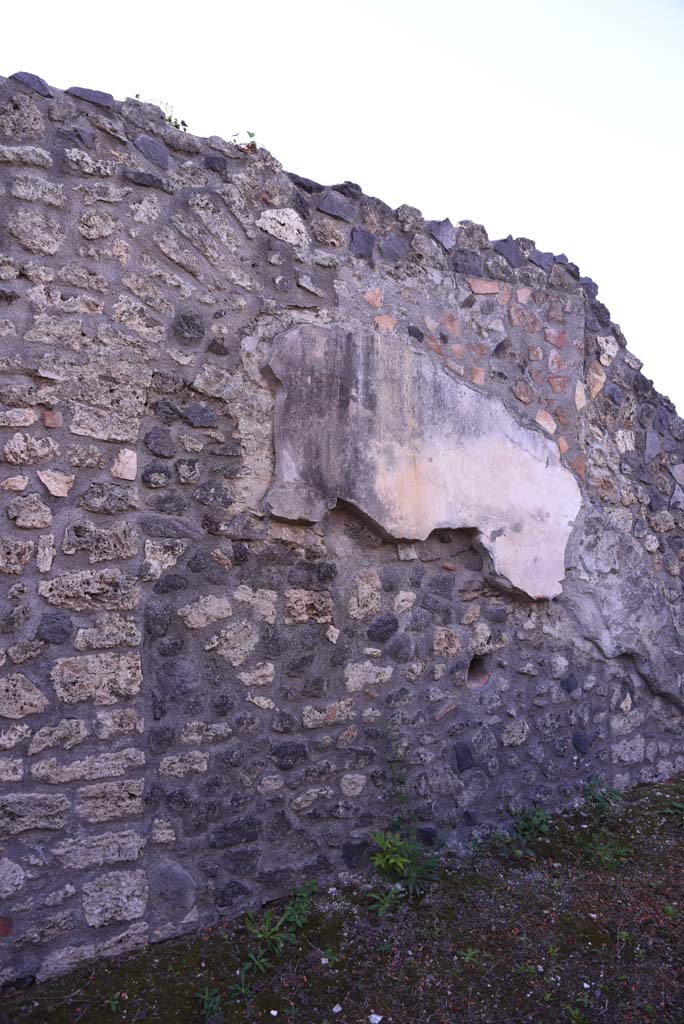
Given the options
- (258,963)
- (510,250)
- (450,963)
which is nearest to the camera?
(258,963)

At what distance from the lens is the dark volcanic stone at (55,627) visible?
7.56 ft

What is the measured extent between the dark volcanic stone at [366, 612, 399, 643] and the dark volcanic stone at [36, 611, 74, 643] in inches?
44.8

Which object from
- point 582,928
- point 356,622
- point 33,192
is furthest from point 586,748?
point 33,192

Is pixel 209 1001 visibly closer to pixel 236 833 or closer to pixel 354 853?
pixel 236 833

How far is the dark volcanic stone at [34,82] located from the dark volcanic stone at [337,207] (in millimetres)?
1038

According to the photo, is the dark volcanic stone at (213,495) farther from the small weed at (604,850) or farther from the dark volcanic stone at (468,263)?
the small weed at (604,850)

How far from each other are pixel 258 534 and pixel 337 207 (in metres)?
1.36

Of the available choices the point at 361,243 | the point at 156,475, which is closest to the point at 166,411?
the point at 156,475

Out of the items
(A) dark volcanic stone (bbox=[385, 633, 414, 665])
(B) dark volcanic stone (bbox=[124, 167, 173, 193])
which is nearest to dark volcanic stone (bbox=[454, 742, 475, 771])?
(A) dark volcanic stone (bbox=[385, 633, 414, 665])

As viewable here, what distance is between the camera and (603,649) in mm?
3756

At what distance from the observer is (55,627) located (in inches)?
91.4

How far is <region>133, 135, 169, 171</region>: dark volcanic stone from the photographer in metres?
2.62

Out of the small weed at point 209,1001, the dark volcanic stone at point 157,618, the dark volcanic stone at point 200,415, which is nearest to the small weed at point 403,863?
the small weed at point 209,1001

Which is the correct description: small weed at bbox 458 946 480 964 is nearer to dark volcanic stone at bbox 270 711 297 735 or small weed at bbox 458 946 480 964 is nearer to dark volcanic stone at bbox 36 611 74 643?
dark volcanic stone at bbox 270 711 297 735
